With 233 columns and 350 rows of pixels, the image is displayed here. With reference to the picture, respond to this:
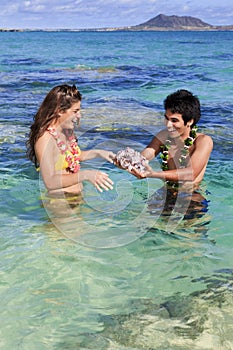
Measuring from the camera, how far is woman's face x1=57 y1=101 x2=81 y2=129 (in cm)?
495

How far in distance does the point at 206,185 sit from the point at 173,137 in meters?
1.73

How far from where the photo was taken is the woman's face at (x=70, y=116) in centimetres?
495

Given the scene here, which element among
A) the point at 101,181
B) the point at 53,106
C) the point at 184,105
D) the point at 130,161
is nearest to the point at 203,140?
the point at 184,105

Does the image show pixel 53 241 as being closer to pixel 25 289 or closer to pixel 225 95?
pixel 25 289

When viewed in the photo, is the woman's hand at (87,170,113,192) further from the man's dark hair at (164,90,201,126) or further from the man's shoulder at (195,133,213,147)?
the man's shoulder at (195,133,213,147)

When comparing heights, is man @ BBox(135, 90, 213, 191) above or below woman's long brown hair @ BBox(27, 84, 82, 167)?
below

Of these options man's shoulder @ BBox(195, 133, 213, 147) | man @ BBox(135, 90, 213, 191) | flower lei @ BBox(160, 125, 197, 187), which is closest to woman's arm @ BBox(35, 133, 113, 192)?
man @ BBox(135, 90, 213, 191)

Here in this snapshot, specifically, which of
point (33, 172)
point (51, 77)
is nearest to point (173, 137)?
point (33, 172)

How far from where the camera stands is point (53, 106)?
4.94 metres

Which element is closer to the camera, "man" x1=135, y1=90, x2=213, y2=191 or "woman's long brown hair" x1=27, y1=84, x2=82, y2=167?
"woman's long brown hair" x1=27, y1=84, x2=82, y2=167

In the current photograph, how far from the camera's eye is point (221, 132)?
10.6 metres

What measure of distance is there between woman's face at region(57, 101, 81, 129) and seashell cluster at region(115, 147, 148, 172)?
1.96ft

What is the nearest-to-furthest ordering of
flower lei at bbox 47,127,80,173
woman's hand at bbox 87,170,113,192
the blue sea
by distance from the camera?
the blue sea → woman's hand at bbox 87,170,113,192 → flower lei at bbox 47,127,80,173

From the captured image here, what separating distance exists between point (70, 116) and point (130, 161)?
77 centimetres
